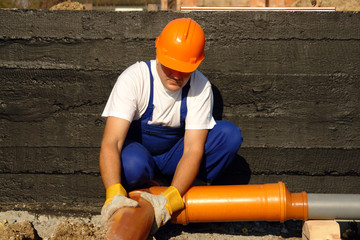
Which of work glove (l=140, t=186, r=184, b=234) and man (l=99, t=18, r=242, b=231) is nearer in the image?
work glove (l=140, t=186, r=184, b=234)

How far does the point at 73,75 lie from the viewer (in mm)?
2719

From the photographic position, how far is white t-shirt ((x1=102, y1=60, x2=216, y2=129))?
2352mm

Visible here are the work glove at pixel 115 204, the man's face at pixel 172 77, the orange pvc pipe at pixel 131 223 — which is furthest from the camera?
the man's face at pixel 172 77

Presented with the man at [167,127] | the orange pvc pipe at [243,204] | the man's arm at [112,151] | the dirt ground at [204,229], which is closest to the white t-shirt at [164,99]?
the man at [167,127]

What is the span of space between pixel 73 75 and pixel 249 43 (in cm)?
121

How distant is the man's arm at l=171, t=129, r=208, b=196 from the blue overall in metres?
0.13

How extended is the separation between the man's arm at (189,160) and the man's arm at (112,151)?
34cm

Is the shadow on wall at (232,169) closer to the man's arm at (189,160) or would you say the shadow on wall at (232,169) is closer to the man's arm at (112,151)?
the man's arm at (189,160)

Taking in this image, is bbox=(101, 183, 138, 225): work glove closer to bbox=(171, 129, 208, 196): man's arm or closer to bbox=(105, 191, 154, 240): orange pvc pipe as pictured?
bbox=(105, 191, 154, 240): orange pvc pipe

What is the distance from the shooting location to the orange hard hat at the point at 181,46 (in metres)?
2.25

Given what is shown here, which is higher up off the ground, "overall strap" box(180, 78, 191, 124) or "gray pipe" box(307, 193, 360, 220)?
"overall strap" box(180, 78, 191, 124)

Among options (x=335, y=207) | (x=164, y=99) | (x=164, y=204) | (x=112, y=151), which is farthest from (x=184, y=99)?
(x=335, y=207)

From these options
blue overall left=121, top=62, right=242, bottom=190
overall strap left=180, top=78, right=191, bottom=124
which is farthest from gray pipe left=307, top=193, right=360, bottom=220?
overall strap left=180, top=78, right=191, bottom=124

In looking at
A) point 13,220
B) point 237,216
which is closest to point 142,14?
point 237,216
